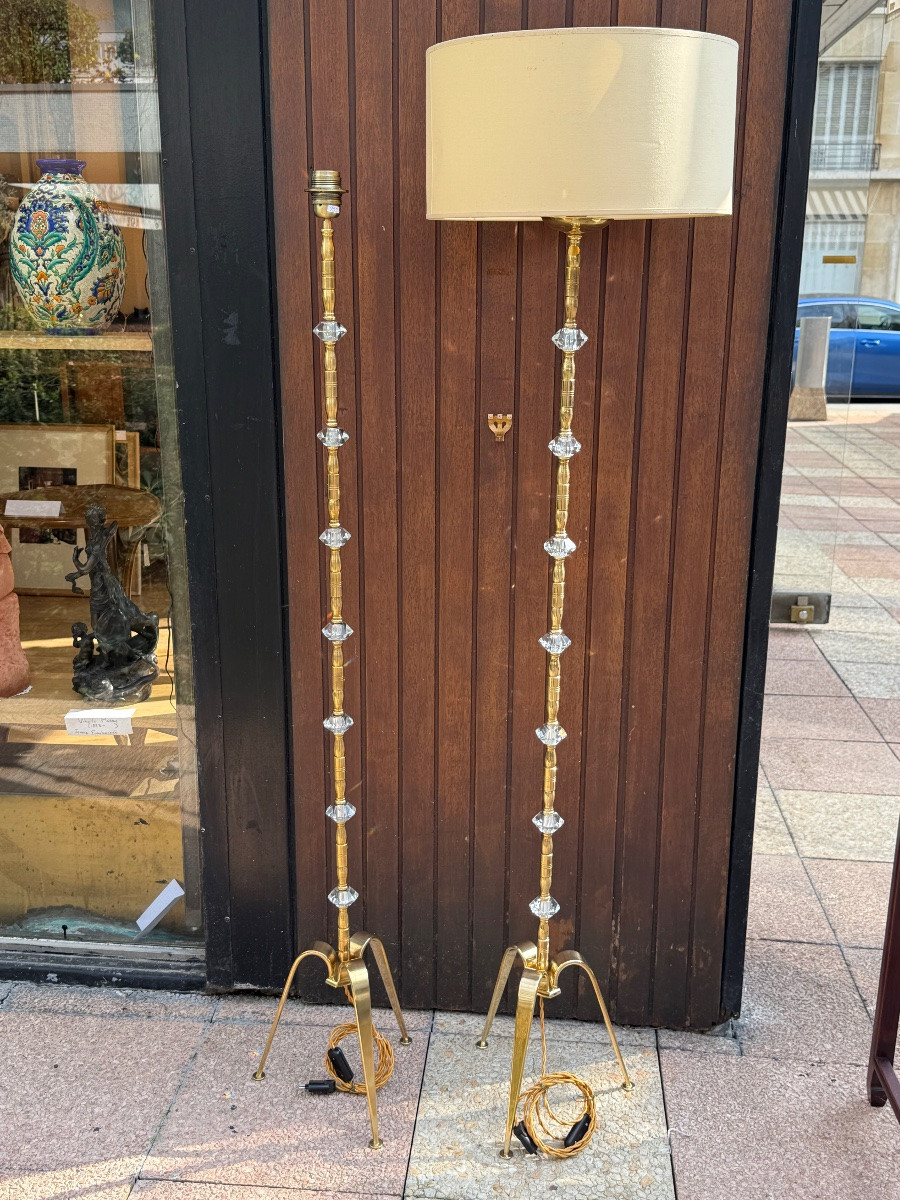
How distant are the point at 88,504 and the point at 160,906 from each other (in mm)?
960

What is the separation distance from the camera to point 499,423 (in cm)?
209

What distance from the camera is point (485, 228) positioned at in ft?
6.63

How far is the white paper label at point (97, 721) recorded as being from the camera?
2.50 m

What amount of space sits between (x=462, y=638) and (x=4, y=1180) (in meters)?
1.30

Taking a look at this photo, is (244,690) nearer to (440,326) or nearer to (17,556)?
(17,556)

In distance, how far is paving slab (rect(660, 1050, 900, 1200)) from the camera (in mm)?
1924

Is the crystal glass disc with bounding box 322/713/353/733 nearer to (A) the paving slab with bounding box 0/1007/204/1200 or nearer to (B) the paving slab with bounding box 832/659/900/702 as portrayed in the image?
(A) the paving slab with bounding box 0/1007/204/1200

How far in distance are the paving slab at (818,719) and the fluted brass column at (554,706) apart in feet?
6.24

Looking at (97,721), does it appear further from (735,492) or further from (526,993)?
(735,492)

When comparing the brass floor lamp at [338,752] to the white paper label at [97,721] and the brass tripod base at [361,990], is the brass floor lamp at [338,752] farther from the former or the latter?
the white paper label at [97,721]

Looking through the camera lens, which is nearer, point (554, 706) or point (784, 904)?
point (554, 706)

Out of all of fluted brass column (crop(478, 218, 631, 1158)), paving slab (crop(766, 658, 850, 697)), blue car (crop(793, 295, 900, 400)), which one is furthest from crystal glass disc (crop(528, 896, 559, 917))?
blue car (crop(793, 295, 900, 400))

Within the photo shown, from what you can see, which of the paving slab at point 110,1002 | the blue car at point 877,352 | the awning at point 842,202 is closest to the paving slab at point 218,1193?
the paving slab at point 110,1002

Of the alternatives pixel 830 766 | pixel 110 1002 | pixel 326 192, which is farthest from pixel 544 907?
pixel 830 766
